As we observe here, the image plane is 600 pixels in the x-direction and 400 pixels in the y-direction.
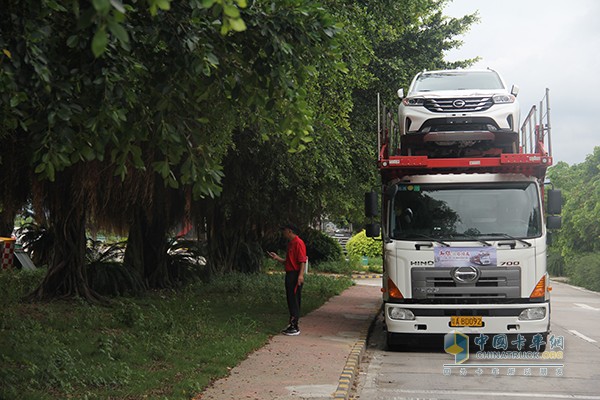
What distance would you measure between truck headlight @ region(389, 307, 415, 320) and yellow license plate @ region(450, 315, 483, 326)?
0.61 meters

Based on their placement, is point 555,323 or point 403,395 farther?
point 555,323

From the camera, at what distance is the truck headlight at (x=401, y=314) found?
1179 centimetres

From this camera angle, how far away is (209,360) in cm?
984

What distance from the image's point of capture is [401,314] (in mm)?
11844

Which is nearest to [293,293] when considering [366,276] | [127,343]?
[127,343]

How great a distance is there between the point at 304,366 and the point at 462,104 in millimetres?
5221

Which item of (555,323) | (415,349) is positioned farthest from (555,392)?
(555,323)

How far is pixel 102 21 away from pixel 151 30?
117 inches

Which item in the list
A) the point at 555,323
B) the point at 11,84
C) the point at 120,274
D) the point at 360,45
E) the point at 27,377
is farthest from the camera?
the point at 120,274

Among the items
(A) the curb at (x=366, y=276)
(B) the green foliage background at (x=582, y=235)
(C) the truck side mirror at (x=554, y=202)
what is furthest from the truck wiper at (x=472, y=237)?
(B) the green foliage background at (x=582, y=235)

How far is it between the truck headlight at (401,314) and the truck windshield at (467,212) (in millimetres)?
1129

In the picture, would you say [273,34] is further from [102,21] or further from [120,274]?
[120,274]

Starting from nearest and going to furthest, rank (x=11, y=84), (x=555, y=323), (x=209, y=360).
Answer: (x=11, y=84) < (x=209, y=360) < (x=555, y=323)

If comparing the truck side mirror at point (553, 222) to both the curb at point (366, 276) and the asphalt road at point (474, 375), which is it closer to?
the asphalt road at point (474, 375)
